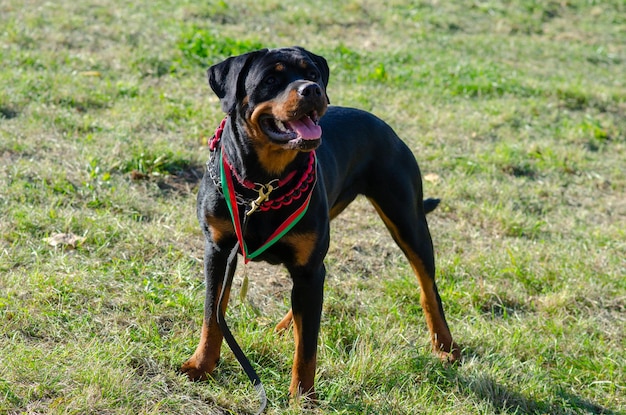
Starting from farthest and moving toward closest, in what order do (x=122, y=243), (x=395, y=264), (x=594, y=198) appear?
(x=594, y=198) < (x=395, y=264) < (x=122, y=243)

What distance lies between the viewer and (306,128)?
3469 mm

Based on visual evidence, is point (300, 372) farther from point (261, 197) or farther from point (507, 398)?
point (507, 398)

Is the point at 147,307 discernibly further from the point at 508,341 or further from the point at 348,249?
the point at 508,341

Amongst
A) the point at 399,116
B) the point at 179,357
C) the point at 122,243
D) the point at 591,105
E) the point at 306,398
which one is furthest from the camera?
the point at 591,105

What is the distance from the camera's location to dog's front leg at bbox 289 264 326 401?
3.69m

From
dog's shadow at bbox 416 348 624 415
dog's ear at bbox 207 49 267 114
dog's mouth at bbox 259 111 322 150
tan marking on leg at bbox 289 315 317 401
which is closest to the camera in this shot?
dog's mouth at bbox 259 111 322 150

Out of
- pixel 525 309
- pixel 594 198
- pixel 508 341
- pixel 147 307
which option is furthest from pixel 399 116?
pixel 147 307

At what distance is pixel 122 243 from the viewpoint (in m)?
5.05

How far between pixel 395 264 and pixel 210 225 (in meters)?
2.14

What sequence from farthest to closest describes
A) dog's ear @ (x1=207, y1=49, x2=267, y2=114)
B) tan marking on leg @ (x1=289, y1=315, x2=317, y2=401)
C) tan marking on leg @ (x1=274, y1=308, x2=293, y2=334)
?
tan marking on leg @ (x1=274, y1=308, x2=293, y2=334)
tan marking on leg @ (x1=289, y1=315, x2=317, y2=401)
dog's ear @ (x1=207, y1=49, x2=267, y2=114)

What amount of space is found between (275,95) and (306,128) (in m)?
0.23

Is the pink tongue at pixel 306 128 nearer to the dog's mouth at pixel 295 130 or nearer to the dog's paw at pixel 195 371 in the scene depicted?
the dog's mouth at pixel 295 130

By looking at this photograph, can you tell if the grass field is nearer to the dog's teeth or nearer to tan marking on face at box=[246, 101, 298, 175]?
tan marking on face at box=[246, 101, 298, 175]

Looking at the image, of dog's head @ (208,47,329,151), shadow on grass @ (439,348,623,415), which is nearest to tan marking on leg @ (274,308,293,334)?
shadow on grass @ (439,348,623,415)
